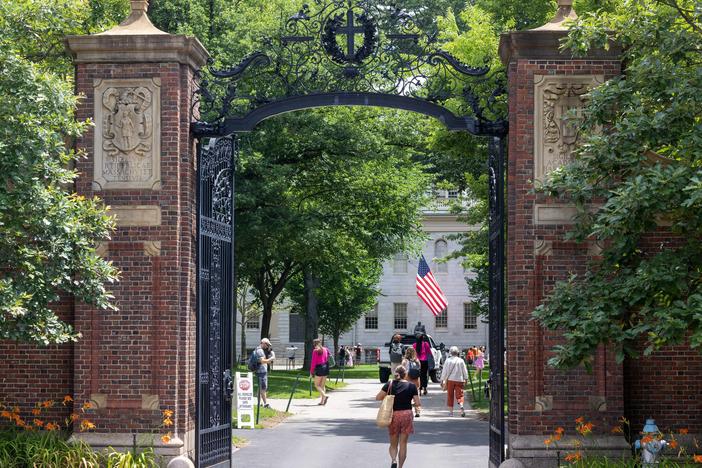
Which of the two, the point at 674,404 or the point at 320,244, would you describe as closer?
the point at 674,404

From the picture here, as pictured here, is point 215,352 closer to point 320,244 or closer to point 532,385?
point 532,385

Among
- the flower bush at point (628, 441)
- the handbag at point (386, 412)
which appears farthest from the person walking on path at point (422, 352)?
the flower bush at point (628, 441)

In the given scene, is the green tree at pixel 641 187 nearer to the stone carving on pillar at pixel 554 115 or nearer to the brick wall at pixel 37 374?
the stone carving on pillar at pixel 554 115

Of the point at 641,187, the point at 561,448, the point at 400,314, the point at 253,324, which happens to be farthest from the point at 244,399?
the point at 253,324

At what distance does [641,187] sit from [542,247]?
3385 mm

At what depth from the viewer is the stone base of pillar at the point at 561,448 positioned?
593 inches

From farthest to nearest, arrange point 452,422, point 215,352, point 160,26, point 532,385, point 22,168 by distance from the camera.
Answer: point 160,26 < point 452,422 < point 215,352 < point 532,385 < point 22,168

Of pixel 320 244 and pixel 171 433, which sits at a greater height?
pixel 320 244

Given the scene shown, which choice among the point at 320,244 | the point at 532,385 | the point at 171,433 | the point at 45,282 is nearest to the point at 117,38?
the point at 45,282

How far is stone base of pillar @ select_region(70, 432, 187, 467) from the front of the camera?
50.9 feet

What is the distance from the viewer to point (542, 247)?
1549cm

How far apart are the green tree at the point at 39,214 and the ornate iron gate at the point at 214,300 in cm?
201

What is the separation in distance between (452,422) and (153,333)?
43.1 ft

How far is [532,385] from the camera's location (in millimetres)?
15453
